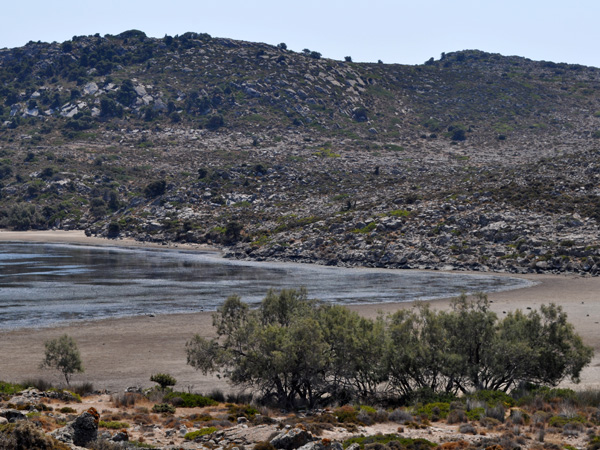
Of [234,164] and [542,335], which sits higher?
[234,164]

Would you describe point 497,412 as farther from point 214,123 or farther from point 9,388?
point 214,123

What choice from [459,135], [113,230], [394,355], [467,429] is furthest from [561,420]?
[459,135]

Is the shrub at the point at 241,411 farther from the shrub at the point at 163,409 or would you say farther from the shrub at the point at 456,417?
the shrub at the point at 456,417

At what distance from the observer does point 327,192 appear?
13138 centimetres

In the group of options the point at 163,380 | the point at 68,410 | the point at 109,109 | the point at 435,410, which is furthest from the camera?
the point at 109,109

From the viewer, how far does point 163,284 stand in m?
70.9

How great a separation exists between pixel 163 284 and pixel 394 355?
4758 centimetres

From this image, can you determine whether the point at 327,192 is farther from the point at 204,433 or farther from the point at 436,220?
the point at 204,433

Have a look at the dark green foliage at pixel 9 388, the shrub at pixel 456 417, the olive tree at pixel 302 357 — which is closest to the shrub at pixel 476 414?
the shrub at pixel 456 417

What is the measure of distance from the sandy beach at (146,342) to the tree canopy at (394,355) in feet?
12.2

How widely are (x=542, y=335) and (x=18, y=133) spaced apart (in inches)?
7525

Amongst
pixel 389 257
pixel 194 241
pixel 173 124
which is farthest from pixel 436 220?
pixel 173 124

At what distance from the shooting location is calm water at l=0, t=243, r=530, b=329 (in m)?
55.0

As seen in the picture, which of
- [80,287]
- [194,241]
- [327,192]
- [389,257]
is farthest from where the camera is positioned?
[327,192]
